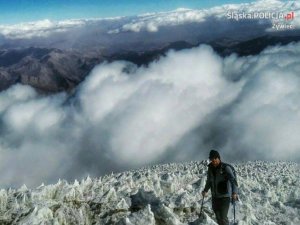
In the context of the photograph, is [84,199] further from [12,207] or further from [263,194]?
[263,194]

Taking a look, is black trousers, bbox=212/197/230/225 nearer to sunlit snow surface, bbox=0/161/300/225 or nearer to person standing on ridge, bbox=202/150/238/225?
person standing on ridge, bbox=202/150/238/225

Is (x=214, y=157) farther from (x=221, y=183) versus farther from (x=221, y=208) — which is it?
(x=221, y=208)

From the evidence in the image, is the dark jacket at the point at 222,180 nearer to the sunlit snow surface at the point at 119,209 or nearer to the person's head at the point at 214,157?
the person's head at the point at 214,157

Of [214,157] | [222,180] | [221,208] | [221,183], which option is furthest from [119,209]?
[214,157]

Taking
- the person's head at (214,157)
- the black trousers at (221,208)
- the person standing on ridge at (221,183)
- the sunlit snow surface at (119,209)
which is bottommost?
the sunlit snow surface at (119,209)

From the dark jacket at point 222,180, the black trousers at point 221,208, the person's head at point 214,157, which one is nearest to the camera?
the person's head at point 214,157

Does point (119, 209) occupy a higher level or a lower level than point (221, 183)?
lower

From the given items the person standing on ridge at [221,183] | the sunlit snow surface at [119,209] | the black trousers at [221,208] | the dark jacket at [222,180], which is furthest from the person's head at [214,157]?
the sunlit snow surface at [119,209]

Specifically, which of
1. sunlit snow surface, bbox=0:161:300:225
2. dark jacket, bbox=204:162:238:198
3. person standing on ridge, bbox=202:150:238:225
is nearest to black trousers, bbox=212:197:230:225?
person standing on ridge, bbox=202:150:238:225

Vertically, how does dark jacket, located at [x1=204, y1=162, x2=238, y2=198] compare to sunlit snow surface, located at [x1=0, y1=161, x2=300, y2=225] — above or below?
above
